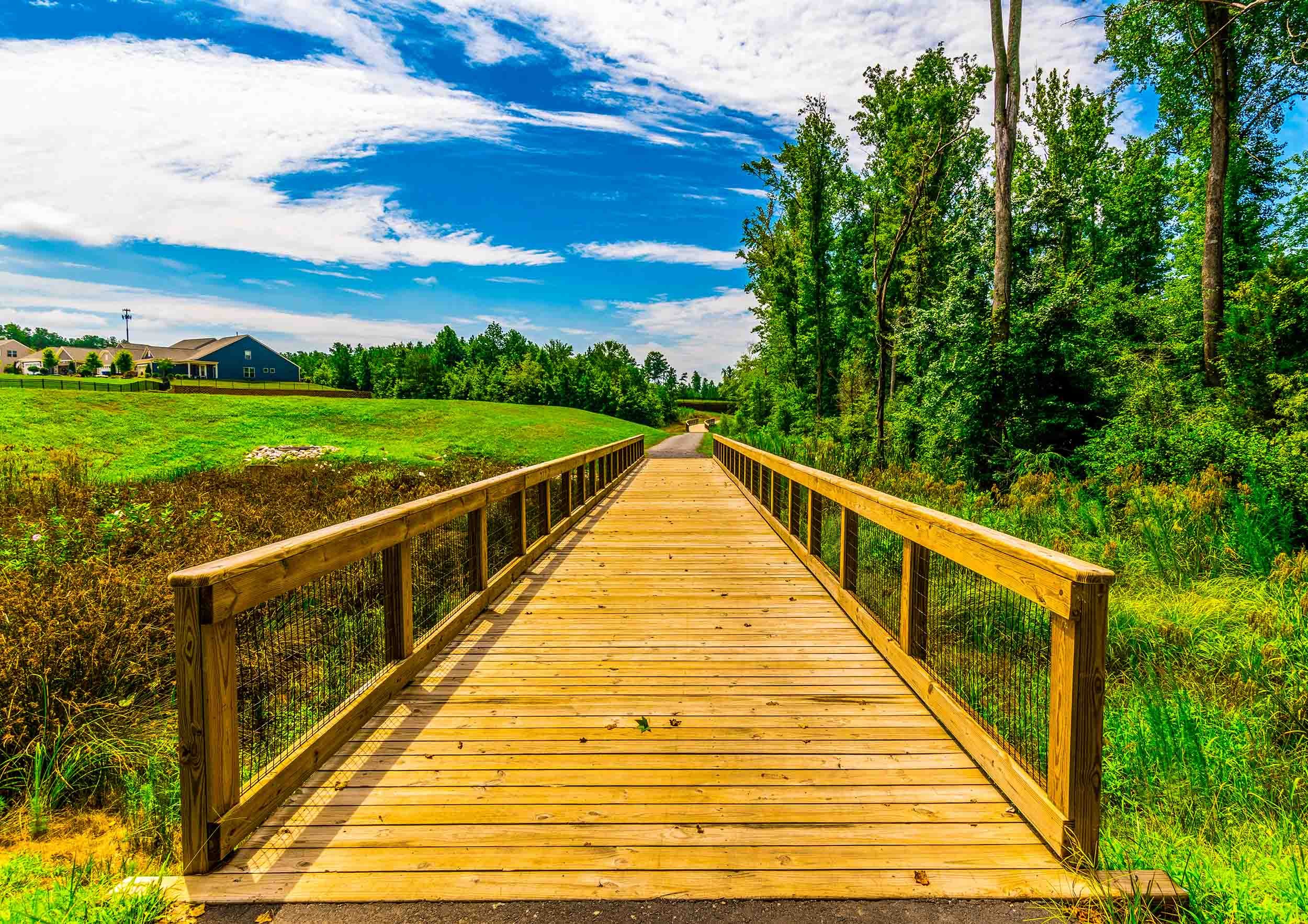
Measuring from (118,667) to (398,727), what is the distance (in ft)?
6.72

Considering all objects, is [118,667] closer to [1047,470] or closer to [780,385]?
[1047,470]

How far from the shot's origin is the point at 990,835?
227 centimetres

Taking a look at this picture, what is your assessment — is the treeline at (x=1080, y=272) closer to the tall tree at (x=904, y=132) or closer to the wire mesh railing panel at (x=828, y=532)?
the tall tree at (x=904, y=132)

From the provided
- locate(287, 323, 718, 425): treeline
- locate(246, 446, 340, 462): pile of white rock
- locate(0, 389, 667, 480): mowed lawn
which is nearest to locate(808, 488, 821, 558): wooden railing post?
locate(0, 389, 667, 480): mowed lawn

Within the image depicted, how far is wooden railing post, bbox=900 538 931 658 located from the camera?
11.8ft

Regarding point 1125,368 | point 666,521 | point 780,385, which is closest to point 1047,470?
point 1125,368

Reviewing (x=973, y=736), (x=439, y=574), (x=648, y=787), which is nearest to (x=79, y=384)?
(x=439, y=574)

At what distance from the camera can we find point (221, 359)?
79.8 meters

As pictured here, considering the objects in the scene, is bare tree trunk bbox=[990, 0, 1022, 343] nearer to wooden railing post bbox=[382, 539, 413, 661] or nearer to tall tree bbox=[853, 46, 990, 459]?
tall tree bbox=[853, 46, 990, 459]

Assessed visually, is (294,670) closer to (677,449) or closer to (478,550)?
(478,550)

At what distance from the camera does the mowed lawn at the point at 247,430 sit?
63.2ft

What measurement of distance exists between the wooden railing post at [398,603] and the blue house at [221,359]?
9163 cm

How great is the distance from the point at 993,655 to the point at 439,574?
4830 millimetres

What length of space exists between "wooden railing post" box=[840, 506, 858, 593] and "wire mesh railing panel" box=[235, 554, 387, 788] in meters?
A: 3.31
